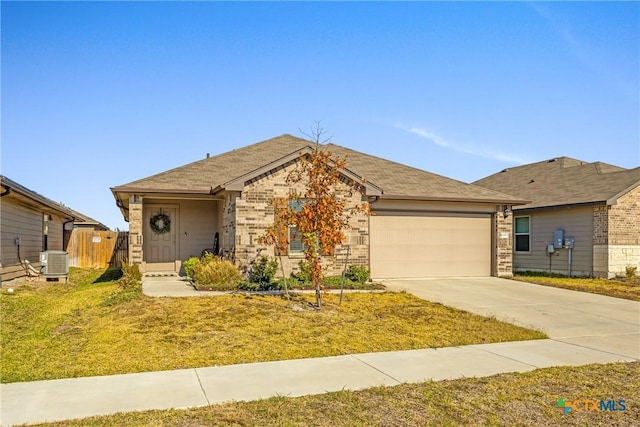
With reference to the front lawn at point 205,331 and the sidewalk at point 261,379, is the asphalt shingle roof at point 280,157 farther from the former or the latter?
the sidewalk at point 261,379

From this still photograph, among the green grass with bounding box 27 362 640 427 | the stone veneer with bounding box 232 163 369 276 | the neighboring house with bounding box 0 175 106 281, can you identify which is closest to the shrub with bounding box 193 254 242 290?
the stone veneer with bounding box 232 163 369 276

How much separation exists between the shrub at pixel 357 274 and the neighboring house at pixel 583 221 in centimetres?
949

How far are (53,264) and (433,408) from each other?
15262 mm

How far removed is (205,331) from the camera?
8141 millimetres

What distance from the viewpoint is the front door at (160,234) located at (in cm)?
1705

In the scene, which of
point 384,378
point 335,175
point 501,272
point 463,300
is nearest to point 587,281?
point 501,272

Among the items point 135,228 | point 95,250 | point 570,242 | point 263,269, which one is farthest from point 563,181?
point 95,250

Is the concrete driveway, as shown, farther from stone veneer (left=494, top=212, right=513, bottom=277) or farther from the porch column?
the porch column

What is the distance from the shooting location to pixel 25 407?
15.5 feet

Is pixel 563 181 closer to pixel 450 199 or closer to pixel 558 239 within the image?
pixel 558 239

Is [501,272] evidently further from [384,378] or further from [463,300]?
[384,378]

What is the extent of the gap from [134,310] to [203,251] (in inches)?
306

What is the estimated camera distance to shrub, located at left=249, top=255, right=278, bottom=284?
13680 millimetres

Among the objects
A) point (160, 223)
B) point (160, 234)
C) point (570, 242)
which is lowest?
point (570, 242)
